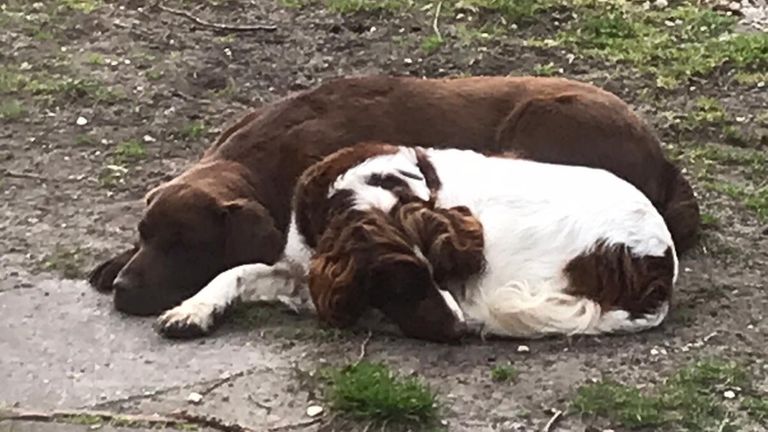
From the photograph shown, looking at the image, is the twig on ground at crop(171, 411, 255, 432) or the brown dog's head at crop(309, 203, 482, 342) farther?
the brown dog's head at crop(309, 203, 482, 342)

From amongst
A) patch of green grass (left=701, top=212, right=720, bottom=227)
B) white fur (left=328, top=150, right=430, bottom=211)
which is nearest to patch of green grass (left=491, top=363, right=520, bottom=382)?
white fur (left=328, top=150, right=430, bottom=211)

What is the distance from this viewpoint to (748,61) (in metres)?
9.09

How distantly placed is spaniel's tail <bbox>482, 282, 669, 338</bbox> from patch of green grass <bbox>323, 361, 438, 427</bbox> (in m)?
0.65

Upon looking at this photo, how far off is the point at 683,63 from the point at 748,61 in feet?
1.30

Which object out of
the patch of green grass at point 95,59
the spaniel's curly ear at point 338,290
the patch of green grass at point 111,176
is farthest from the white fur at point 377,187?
the patch of green grass at point 95,59

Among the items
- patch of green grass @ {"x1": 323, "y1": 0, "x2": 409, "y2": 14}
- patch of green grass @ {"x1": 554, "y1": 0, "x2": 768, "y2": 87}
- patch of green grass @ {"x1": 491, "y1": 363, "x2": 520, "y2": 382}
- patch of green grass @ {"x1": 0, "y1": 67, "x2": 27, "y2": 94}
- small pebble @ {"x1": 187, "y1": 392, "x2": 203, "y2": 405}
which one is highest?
patch of green grass @ {"x1": 491, "y1": 363, "x2": 520, "y2": 382}

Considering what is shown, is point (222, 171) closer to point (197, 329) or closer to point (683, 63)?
point (197, 329)

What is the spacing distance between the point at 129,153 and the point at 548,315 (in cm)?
293

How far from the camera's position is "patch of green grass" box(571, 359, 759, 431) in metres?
4.80

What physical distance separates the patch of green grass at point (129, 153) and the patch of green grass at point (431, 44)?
2.29 meters

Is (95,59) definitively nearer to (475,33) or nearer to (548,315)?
(475,33)

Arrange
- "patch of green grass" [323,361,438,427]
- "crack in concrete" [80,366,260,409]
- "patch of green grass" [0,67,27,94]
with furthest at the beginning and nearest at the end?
1. "patch of green grass" [0,67,27,94]
2. "crack in concrete" [80,366,260,409]
3. "patch of green grass" [323,361,438,427]

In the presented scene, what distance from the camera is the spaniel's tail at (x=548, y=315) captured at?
5.47m

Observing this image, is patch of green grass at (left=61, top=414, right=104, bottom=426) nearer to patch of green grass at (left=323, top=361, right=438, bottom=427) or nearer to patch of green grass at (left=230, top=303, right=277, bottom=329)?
patch of green grass at (left=323, top=361, right=438, bottom=427)
